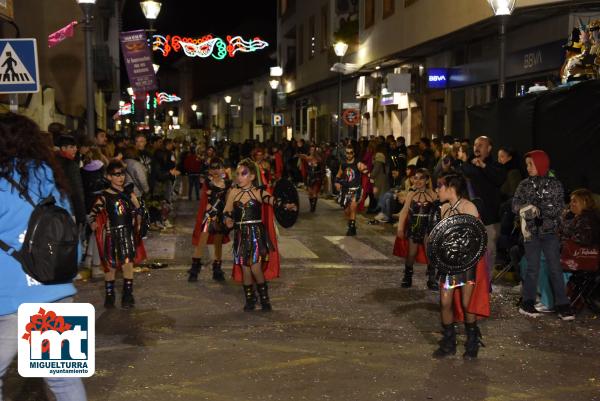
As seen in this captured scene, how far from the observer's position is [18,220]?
13.5 ft

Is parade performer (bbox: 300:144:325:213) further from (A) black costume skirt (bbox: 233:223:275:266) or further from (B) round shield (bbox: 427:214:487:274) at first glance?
(B) round shield (bbox: 427:214:487:274)

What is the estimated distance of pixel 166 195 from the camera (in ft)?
57.5

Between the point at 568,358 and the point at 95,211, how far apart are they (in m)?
4.95

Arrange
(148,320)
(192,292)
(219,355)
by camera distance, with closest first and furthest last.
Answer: (219,355) < (148,320) < (192,292)

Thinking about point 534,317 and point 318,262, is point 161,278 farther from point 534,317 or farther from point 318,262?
point 534,317

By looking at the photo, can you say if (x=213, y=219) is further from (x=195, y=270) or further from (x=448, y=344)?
(x=448, y=344)

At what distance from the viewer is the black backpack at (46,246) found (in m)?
4.04

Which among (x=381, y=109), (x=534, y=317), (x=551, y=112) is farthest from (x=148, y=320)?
(x=381, y=109)

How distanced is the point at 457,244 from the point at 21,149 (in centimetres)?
383

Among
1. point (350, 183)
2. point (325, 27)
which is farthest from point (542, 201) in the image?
point (325, 27)

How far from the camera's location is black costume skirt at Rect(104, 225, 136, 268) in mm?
8688

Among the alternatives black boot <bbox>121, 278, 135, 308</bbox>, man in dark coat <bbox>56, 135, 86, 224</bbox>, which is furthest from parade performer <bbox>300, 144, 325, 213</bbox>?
black boot <bbox>121, 278, 135, 308</bbox>

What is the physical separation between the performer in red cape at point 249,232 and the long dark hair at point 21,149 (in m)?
4.31

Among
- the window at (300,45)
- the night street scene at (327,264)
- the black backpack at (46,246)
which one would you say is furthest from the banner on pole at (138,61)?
the window at (300,45)
